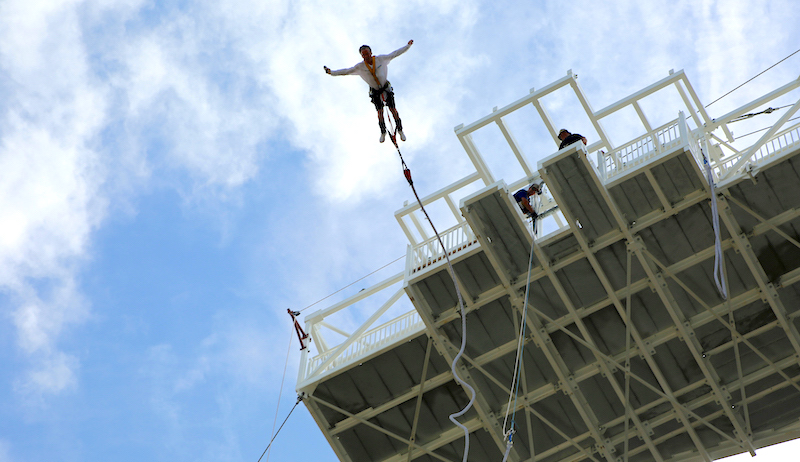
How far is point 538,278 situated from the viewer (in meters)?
19.0

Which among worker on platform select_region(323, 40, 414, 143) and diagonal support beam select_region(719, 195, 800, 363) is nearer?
worker on platform select_region(323, 40, 414, 143)

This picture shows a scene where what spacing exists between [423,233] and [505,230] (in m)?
3.55

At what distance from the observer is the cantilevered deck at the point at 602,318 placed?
59.4 ft

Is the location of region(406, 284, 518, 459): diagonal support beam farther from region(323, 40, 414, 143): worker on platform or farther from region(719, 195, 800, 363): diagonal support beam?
region(719, 195, 800, 363): diagonal support beam

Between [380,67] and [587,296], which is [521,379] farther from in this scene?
[380,67]

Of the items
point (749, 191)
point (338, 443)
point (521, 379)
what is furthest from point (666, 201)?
point (338, 443)

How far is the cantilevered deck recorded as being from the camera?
18.1m

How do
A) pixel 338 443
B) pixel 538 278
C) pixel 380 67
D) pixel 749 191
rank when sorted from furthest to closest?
pixel 338 443 < pixel 538 278 < pixel 749 191 < pixel 380 67

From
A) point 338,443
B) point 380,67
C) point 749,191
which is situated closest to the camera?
point 380,67

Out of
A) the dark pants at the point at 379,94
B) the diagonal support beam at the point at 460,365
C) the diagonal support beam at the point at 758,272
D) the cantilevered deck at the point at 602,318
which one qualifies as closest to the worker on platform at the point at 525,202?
the cantilevered deck at the point at 602,318

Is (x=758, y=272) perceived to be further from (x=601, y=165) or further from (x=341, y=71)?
(x=341, y=71)

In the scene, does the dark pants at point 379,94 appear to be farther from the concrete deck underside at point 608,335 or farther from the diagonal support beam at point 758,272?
the diagonal support beam at point 758,272

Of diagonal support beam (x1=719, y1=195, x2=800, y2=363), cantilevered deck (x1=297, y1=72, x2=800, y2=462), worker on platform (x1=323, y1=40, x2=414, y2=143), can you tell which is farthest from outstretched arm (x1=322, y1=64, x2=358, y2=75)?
diagonal support beam (x1=719, y1=195, x2=800, y2=363)

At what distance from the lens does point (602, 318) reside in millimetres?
19297
